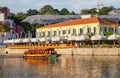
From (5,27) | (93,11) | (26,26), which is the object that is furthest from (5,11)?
(93,11)

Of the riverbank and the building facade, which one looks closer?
the riverbank

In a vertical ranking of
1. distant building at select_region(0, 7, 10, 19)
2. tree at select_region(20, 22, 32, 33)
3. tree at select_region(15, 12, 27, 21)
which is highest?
distant building at select_region(0, 7, 10, 19)

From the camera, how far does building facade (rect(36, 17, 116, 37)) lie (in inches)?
4233

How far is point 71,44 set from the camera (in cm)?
10038

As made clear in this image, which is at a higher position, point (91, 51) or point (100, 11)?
point (100, 11)

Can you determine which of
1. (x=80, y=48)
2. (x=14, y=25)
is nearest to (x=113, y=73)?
(x=80, y=48)

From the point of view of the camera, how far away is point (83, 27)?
362 feet

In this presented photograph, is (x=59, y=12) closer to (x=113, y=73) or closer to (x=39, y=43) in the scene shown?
(x=39, y=43)

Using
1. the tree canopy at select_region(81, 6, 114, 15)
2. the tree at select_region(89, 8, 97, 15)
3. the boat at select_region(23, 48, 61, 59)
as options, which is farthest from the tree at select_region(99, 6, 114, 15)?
the boat at select_region(23, 48, 61, 59)

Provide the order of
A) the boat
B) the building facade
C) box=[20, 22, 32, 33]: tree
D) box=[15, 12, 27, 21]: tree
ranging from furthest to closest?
box=[15, 12, 27, 21]: tree → box=[20, 22, 32, 33]: tree → the building facade → the boat

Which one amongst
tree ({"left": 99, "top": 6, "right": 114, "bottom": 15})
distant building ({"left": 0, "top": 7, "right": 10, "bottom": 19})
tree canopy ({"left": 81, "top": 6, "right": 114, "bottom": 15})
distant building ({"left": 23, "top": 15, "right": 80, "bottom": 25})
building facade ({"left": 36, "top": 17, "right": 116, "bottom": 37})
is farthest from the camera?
tree ({"left": 99, "top": 6, "right": 114, "bottom": 15})

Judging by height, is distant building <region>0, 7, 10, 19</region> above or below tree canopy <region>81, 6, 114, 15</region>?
above

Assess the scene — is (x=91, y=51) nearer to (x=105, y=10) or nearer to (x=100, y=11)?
(x=100, y=11)

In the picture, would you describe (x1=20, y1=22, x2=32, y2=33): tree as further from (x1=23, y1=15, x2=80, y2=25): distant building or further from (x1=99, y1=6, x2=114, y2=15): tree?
(x1=99, y1=6, x2=114, y2=15): tree
